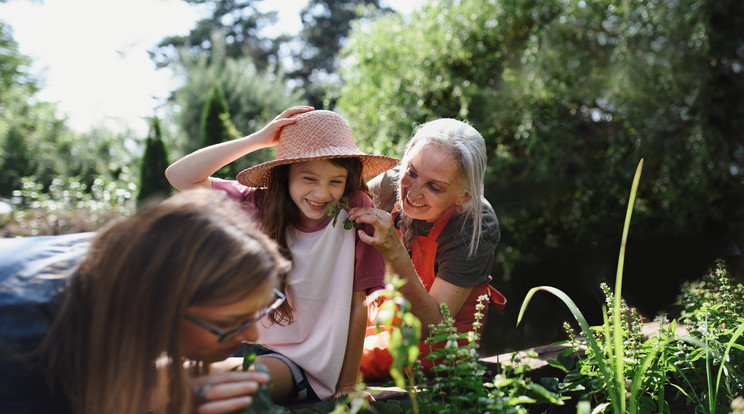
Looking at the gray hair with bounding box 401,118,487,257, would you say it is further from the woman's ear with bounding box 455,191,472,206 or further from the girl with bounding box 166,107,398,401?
the girl with bounding box 166,107,398,401

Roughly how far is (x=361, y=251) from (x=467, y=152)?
2.10 feet

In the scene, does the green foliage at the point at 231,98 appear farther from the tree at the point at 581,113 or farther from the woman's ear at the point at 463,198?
the woman's ear at the point at 463,198

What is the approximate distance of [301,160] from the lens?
2057 millimetres

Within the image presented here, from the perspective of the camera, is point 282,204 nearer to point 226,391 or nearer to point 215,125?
point 226,391

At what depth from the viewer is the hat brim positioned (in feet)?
6.67

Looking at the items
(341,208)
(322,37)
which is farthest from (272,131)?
(322,37)

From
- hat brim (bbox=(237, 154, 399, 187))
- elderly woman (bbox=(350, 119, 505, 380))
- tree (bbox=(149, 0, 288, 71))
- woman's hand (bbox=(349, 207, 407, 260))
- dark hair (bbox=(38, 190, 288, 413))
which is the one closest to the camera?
dark hair (bbox=(38, 190, 288, 413))

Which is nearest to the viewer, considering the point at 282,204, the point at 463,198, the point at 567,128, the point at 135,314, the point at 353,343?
the point at 135,314

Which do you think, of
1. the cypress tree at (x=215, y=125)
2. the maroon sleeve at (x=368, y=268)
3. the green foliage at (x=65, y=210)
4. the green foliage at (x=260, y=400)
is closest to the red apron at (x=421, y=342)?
the maroon sleeve at (x=368, y=268)

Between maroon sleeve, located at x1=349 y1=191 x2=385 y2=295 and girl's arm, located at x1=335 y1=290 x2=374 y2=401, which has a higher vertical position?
maroon sleeve, located at x1=349 y1=191 x2=385 y2=295

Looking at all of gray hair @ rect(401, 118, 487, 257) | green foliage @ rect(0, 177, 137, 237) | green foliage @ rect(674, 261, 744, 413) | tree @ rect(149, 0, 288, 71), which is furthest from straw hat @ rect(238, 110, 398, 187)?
tree @ rect(149, 0, 288, 71)

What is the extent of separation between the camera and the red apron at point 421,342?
7.73 ft

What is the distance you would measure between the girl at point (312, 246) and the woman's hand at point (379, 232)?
12 centimetres

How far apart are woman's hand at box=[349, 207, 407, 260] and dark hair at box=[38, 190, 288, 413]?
2.61 feet
